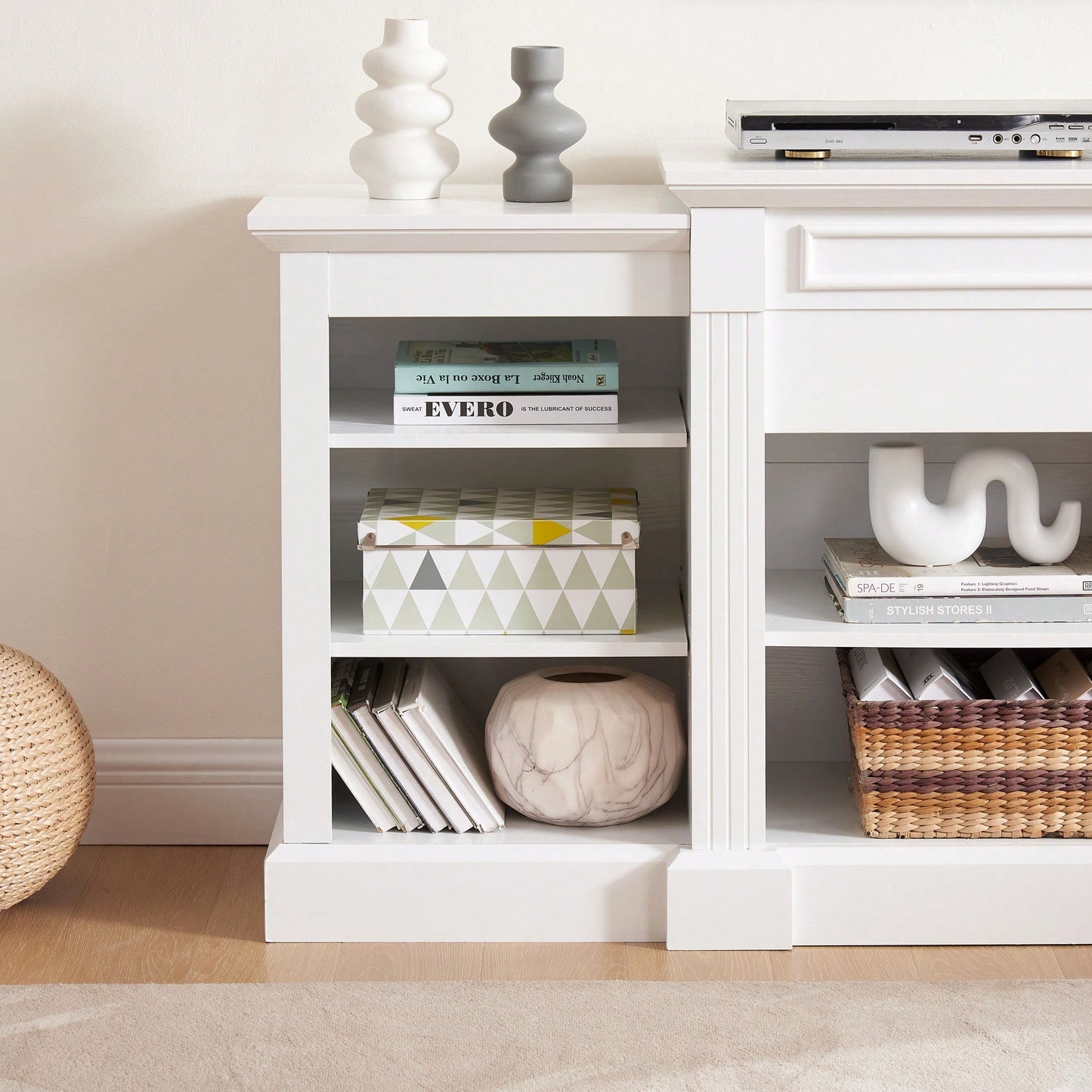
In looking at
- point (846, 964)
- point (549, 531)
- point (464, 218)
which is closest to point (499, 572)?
point (549, 531)

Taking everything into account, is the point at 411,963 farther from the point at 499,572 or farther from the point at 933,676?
the point at 933,676

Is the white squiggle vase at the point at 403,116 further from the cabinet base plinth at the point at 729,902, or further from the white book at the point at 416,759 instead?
the cabinet base plinth at the point at 729,902

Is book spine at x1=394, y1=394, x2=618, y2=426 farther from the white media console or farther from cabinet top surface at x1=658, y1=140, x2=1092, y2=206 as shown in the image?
cabinet top surface at x1=658, y1=140, x2=1092, y2=206

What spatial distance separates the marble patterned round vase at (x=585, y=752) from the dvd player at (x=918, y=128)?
696 millimetres

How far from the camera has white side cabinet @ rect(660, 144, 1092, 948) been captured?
146 centimetres

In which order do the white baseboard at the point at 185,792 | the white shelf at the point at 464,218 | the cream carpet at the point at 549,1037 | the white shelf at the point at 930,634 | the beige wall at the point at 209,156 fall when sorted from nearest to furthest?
the cream carpet at the point at 549,1037, the white shelf at the point at 464,218, the white shelf at the point at 930,634, the beige wall at the point at 209,156, the white baseboard at the point at 185,792

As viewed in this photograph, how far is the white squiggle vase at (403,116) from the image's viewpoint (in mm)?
1571

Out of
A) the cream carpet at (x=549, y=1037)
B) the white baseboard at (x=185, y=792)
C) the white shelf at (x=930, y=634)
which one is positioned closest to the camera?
the cream carpet at (x=549, y=1037)

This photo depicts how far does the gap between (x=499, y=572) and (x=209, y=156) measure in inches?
28.8

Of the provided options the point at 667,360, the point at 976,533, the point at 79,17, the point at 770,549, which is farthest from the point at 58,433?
A: the point at 976,533

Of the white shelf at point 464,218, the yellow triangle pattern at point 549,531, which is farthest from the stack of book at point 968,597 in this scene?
the white shelf at point 464,218

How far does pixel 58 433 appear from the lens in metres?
1.88

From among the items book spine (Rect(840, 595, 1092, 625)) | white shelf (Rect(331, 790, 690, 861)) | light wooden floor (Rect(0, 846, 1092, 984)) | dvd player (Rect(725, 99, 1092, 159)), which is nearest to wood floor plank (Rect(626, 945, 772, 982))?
light wooden floor (Rect(0, 846, 1092, 984))

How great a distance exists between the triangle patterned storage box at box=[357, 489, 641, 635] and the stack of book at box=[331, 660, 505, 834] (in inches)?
4.4
